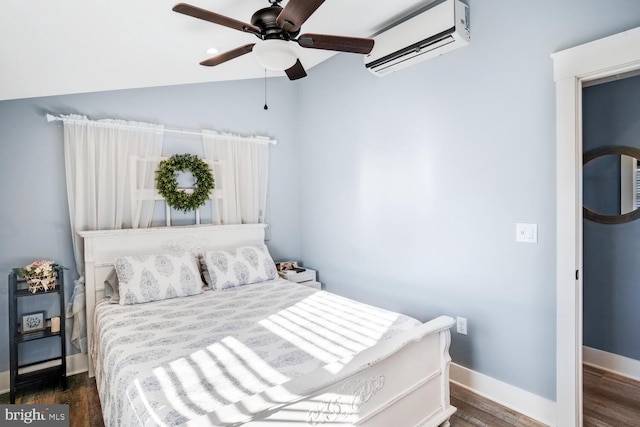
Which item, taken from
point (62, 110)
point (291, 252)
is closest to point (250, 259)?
point (291, 252)

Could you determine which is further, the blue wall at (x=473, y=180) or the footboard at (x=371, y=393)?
the blue wall at (x=473, y=180)

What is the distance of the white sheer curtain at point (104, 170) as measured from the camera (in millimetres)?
2877

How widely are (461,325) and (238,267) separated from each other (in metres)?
1.92

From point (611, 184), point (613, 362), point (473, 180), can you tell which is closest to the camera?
point (473, 180)

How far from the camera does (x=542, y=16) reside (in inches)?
82.7

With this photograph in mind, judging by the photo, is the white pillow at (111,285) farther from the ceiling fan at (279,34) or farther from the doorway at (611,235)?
the doorway at (611,235)

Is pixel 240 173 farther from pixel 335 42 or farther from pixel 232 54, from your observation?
pixel 335 42

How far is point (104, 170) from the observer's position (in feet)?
9.82

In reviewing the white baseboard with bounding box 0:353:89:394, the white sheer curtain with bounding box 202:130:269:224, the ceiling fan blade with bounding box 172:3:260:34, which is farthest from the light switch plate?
the white baseboard with bounding box 0:353:89:394

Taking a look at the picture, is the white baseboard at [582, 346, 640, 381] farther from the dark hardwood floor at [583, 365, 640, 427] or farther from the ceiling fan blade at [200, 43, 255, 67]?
the ceiling fan blade at [200, 43, 255, 67]

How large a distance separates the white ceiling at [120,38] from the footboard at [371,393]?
203 cm

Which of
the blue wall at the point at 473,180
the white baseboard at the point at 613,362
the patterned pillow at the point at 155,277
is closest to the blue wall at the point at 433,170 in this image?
the blue wall at the point at 473,180

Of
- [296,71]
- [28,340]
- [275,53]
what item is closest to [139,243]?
[28,340]

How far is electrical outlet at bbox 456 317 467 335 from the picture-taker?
255 centimetres
